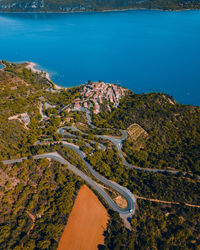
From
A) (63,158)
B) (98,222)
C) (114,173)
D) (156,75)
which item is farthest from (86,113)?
(156,75)

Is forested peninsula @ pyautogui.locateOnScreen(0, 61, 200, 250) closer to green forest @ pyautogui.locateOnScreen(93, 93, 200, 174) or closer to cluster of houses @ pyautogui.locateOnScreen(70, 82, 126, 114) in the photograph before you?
green forest @ pyautogui.locateOnScreen(93, 93, 200, 174)

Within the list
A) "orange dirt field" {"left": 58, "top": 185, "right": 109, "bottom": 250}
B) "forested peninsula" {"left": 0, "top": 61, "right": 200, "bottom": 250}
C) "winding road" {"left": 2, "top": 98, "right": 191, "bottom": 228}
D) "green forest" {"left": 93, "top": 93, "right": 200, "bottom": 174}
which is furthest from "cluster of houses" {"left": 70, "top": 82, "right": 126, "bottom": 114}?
"orange dirt field" {"left": 58, "top": 185, "right": 109, "bottom": 250}

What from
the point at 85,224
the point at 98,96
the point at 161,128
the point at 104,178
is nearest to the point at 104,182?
the point at 104,178

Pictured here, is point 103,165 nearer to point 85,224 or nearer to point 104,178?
point 104,178

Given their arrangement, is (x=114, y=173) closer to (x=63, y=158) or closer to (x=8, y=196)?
(x=63, y=158)

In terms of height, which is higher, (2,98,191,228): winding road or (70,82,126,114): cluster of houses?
(70,82,126,114): cluster of houses

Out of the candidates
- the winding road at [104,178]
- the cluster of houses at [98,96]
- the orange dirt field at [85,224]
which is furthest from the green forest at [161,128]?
the orange dirt field at [85,224]
